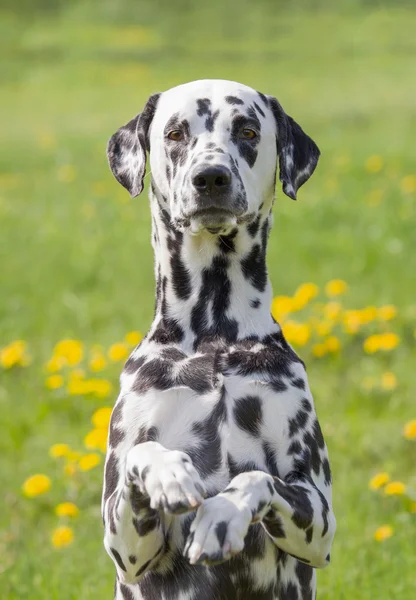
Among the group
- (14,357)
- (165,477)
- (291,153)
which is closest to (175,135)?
(291,153)

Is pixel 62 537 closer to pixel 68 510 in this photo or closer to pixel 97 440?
pixel 68 510

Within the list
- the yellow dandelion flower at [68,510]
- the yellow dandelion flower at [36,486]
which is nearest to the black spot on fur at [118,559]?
the yellow dandelion flower at [68,510]

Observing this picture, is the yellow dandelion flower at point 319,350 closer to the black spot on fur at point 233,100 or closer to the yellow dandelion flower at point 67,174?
the black spot on fur at point 233,100

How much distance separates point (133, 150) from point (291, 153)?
581 millimetres

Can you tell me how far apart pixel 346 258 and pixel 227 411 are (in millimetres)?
5773

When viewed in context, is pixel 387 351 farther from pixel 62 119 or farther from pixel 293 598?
pixel 62 119

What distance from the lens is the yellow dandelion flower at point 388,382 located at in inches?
252

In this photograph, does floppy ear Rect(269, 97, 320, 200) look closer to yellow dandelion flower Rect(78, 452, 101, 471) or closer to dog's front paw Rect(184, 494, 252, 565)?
dog's front paw Rect(184, 494, 252, 565)

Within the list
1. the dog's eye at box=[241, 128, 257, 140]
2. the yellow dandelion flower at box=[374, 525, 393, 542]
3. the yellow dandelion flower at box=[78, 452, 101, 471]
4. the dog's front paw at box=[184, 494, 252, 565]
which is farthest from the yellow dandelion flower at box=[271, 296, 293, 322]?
the dog's front paw at box=[184, 494, 252, 565]

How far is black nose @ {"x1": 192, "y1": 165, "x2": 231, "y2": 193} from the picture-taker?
135 inches

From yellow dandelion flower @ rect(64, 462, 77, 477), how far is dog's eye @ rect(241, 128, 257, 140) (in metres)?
2.48

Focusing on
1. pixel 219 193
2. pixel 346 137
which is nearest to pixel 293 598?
pixel 219 193

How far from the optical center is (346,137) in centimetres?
1432

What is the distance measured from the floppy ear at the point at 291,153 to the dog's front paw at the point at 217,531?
1.30m
